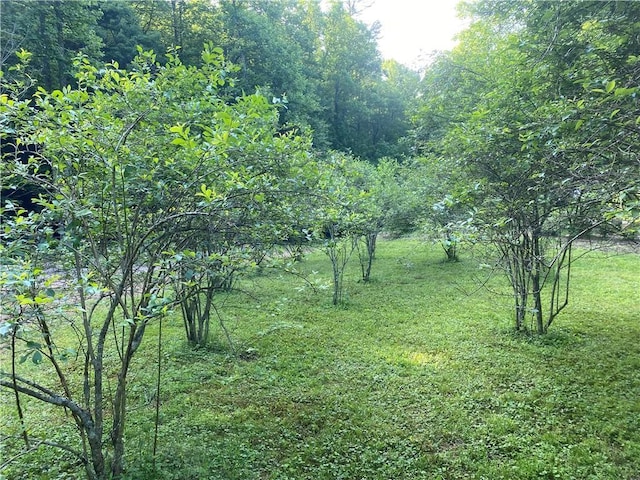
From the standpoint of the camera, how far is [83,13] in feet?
37.7

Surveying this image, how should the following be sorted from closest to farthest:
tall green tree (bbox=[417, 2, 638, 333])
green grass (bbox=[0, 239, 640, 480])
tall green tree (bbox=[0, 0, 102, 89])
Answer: tall green tree (bbox=[417, 2, 638, 333]) < green grass (bbox=[0, 239, 640, 480]) < tall green tree (bbox=[0, 0, 102, 89])

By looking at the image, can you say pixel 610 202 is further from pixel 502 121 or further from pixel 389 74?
pixel 389 74

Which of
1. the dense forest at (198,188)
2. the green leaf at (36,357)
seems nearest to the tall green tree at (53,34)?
the dense forest at (198,188)

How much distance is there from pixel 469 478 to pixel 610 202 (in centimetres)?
224

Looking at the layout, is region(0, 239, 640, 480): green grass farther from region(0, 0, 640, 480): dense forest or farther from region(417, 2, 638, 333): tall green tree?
region(417, 2, 638, 333): tall green tree

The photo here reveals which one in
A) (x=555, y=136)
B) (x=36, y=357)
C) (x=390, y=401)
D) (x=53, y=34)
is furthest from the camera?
(x=53, y=34)

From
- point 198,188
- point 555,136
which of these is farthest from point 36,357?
point 555,136

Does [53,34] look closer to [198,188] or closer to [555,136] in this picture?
[198,188]

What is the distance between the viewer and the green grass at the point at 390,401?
301 centimetres

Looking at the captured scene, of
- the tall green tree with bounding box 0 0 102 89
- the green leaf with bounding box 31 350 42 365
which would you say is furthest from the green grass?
the tall green tree with bounding box 0 0 102 89

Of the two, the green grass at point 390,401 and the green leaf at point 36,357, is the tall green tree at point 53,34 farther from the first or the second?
the green leaf at point 36,357

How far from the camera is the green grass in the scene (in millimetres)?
3012

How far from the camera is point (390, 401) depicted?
3975 mm

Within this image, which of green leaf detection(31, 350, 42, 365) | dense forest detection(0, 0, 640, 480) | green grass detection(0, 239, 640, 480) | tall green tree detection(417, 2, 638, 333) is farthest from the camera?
green grass detection(0, 239, 640, 480)
